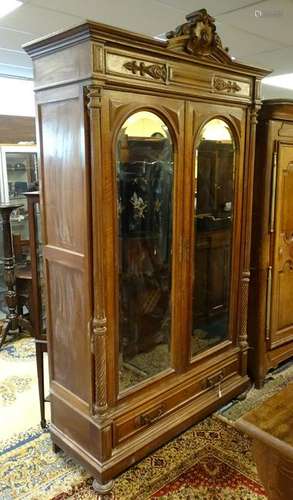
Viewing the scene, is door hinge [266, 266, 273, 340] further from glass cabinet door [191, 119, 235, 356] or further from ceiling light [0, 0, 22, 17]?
ceiling light [0, 0, 22, 17]

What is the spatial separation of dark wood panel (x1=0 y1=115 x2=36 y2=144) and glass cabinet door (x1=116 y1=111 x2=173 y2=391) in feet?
8.77

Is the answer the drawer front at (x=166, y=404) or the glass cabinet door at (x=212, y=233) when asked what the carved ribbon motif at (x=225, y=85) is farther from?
the drawer front at (x=166, y=404)

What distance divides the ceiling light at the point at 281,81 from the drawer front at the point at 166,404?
11.9 ft

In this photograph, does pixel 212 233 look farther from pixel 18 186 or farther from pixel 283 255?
pixel 18 186

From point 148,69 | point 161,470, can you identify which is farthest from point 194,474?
point 148,69

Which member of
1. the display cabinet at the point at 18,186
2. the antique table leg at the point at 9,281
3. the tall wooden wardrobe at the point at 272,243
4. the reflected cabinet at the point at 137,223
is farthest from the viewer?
the display cabinet at the point at 18,186

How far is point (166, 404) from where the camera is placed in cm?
216

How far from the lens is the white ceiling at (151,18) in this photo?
7.87ft

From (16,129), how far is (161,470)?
139 inches

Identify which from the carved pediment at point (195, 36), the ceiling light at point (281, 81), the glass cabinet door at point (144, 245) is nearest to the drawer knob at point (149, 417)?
the glass cabinet door at point (144, 245)

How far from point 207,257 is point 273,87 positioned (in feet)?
13.3

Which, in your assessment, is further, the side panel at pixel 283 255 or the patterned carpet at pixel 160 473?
the side panel at pixel 283 255

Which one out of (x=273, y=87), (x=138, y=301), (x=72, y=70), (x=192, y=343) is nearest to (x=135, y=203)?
(x=138, y=301)

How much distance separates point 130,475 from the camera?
198 centimetres
